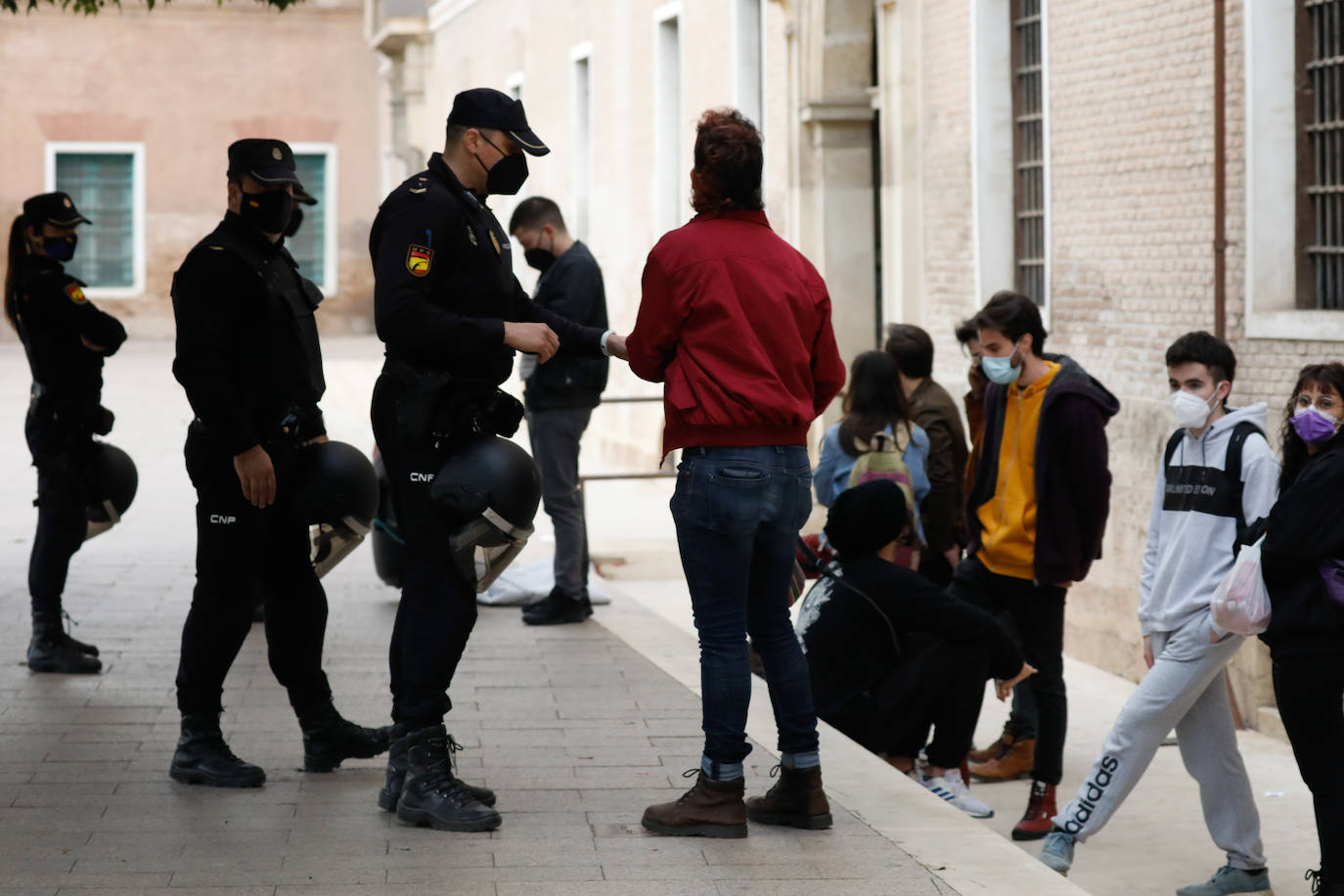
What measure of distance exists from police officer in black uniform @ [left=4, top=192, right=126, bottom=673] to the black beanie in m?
2.89

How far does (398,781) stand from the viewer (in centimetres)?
519

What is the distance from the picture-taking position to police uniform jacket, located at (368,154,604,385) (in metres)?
4.88

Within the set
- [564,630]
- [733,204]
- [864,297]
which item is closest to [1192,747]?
[733,204]

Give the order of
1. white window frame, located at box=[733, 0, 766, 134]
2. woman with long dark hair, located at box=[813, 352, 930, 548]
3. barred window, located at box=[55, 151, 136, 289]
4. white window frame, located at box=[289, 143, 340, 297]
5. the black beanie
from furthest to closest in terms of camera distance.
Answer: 1. white window frame, located at box=[289, 143, 340, 297]
2. barred window, located at box=[55, 151, 136, 289]
3. white window frame, located at box=[733, 0, 766, 134]
4. woman with long dark hair, located at box=[813, 352, 930, 548]
5. the black beanie

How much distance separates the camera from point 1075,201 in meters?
12.0

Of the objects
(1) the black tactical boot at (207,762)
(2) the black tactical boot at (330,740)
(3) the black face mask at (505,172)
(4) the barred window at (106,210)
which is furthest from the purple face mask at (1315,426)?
(4) the barred window at (106,210)

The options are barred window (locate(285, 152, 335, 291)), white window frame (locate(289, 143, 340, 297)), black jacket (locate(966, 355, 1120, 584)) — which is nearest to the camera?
black jacket (locate(966, 355, 1120, 584))

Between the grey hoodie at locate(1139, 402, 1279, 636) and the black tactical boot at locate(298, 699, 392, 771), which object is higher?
the grey hoodie at locate(1139, 402, 1279, 636)

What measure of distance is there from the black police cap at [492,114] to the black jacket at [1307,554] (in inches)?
91.2

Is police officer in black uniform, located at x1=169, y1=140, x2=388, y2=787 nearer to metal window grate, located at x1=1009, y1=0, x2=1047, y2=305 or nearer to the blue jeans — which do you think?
the blue jeans

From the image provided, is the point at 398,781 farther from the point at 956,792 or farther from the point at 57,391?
the point at 57,391

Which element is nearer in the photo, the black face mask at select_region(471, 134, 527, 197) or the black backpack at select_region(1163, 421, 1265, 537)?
the black face mask at select_region(471, 134, 527, 197)

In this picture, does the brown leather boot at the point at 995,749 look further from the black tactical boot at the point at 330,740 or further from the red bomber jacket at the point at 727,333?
the red bomber jacket at the point at 727,333

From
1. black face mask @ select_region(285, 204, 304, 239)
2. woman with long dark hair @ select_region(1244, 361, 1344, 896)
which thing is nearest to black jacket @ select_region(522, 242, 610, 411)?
black face mask @ select_region(285, 204, 304, 239)
